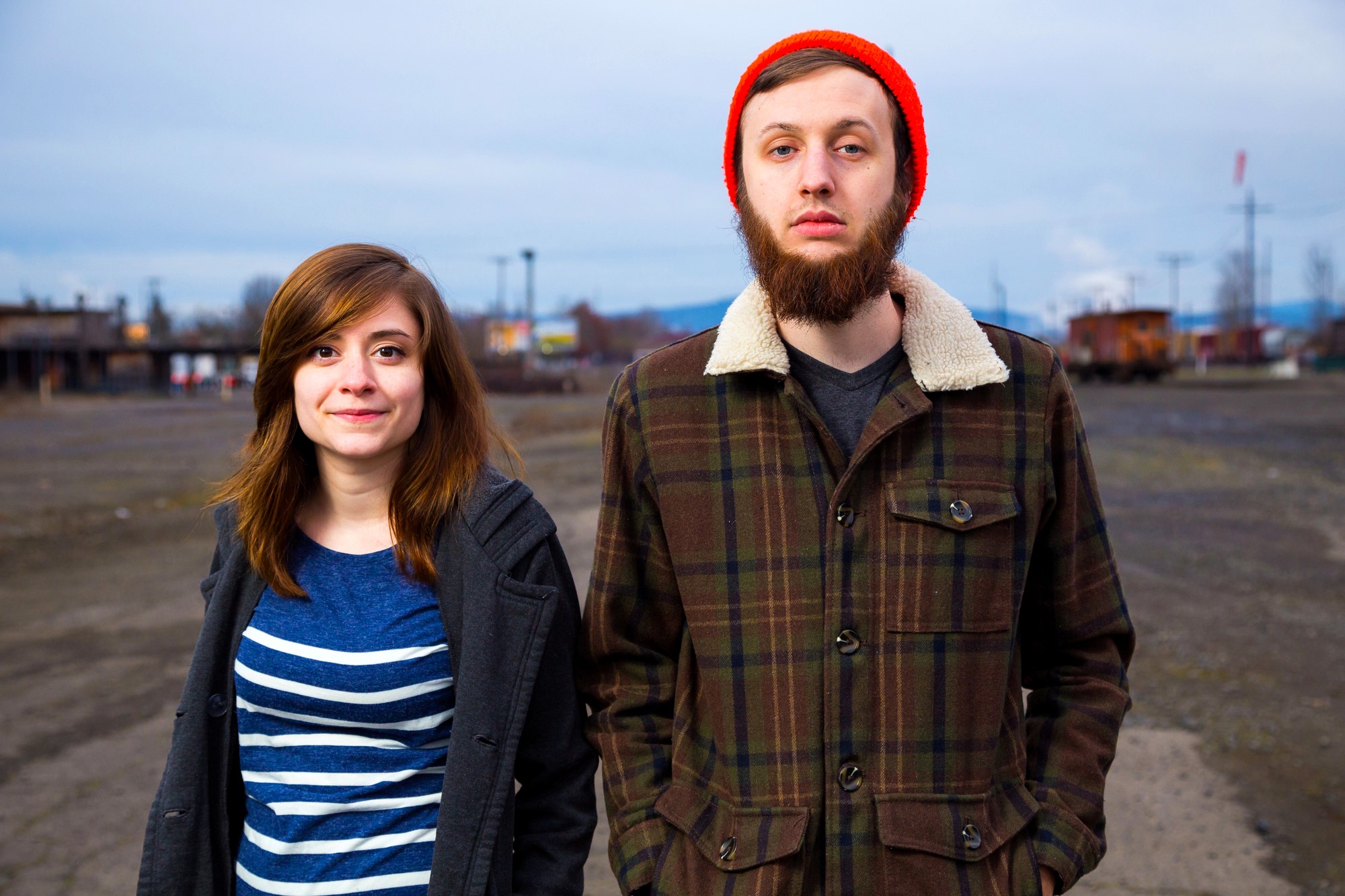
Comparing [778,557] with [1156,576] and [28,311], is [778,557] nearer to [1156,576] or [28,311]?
[1156,576]

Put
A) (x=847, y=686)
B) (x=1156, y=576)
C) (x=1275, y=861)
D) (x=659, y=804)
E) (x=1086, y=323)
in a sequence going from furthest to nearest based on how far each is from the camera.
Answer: (x=1086, y=323) → (x=1156, y=576) → (x=1275, y=861) → (x=659, y=804) → (x=847, y=686)

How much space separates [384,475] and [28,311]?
68986mm

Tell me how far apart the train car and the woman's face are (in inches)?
1843

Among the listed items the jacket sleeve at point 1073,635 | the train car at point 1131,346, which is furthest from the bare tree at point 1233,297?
the jacket sleeve at point 1073,635

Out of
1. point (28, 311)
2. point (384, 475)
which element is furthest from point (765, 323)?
point (28, 311)

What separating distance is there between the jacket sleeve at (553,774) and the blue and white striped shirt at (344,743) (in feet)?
0.59

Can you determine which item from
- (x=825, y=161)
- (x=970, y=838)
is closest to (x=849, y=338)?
(x=825, y=161)

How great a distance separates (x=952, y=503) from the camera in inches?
74.1

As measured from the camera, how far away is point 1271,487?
42.0 feet

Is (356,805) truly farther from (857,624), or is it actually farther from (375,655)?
(857,624)

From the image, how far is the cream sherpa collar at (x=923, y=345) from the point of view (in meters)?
1.95

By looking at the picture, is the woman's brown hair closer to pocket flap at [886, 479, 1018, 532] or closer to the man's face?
the man's face

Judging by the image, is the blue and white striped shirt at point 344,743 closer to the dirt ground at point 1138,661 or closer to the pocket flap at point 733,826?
the pocket flap at point 733,826

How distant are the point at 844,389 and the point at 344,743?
1.17 meters
